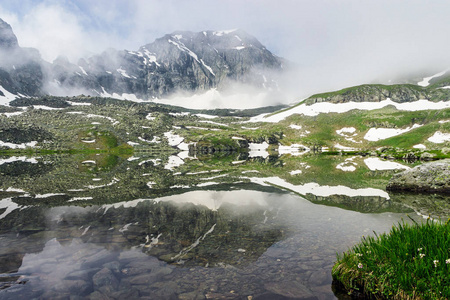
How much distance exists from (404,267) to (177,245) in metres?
9.02

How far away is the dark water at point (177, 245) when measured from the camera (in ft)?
28.2

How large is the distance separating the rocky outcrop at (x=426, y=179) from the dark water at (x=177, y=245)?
715 cm

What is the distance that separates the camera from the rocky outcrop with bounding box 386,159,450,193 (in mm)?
26344

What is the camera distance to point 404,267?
7.16 m

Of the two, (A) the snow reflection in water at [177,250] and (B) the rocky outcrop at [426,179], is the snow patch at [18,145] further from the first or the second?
(B) the rocky outcrop at [426,179]

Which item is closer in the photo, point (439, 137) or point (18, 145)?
point (18, 145)

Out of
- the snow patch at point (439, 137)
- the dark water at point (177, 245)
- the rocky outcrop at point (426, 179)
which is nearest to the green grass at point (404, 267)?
the dark water at point (177, 245)

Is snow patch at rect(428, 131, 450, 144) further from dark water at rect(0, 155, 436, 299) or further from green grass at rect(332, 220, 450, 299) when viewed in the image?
green grass at rect(332, 220, 450, 299)

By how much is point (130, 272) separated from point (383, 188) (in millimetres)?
29511

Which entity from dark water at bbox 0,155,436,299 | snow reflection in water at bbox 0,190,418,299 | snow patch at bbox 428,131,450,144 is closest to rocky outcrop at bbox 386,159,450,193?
dark water at bbox 0,155,436,299

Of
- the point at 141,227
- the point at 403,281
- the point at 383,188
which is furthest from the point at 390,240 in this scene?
the point at 383,188

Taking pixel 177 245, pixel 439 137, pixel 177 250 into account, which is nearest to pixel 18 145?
pixel 177 245

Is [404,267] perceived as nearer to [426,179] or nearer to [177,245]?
[177,245]

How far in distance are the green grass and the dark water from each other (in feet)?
3.45
